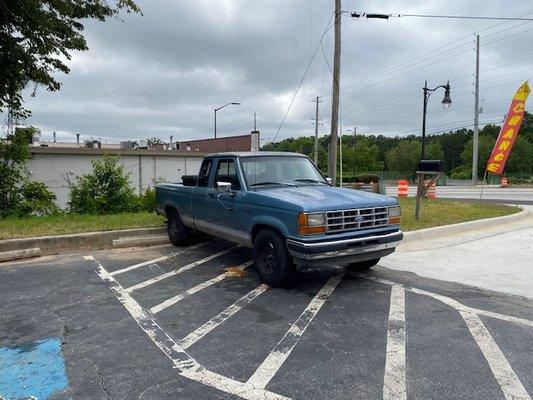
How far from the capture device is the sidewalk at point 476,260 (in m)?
6.47

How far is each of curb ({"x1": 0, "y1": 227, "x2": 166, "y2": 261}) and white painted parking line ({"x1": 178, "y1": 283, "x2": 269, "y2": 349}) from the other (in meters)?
4.33

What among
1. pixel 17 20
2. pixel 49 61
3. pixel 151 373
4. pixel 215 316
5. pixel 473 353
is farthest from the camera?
pixel 49 61

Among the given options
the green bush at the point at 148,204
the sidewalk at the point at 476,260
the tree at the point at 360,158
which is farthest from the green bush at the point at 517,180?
the green bush at the point at 148,204

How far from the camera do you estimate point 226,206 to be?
6.80 m

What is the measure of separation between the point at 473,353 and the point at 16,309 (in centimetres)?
492

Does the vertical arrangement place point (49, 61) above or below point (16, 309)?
above

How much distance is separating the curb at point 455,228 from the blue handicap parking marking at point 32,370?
730 centimetres

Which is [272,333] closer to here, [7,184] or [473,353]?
[473,353]

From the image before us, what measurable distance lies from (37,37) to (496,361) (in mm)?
12715

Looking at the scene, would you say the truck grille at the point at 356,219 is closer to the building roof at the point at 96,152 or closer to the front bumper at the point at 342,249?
the front bumper at the point at 342,249

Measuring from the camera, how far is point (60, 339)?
13.8ft

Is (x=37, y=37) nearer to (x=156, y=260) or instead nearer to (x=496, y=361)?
(x=156, y=260)

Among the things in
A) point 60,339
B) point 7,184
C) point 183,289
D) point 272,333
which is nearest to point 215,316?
point 272,333

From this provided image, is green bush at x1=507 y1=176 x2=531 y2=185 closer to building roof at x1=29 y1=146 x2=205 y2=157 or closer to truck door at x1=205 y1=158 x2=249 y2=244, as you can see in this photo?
building roof at x1=29 y1=146 x2=205 y2=157
